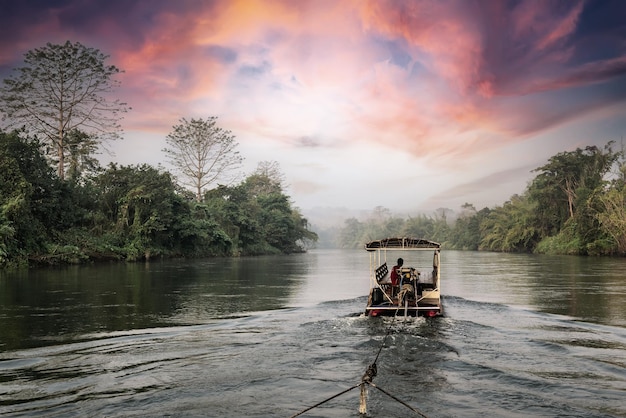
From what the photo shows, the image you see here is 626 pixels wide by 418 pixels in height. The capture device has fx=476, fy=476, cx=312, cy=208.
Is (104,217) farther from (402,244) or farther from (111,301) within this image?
(402,244)

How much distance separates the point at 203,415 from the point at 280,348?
156 inches

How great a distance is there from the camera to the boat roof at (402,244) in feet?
49.6

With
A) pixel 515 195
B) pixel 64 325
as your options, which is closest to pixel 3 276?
pixel 64 325

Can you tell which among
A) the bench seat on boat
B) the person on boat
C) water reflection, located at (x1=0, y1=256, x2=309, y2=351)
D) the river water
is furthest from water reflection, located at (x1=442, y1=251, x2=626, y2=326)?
water reflection, located at (x1=0, y1=256, x2=309, y2=351)

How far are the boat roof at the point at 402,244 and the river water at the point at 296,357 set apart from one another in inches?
88.3

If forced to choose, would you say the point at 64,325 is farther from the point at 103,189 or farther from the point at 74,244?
the point at 103,189

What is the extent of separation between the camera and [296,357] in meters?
9.55

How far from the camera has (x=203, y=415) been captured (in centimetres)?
646

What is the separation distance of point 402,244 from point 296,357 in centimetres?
721

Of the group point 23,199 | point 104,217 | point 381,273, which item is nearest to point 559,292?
point 381,273

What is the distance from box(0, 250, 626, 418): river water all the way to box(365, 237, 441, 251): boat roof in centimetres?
224

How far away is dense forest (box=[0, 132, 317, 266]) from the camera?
30.5 m

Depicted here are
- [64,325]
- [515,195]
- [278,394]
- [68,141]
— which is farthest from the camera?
[515,195]

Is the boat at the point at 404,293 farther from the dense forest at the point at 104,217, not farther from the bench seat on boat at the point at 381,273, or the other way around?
the dense forest at the point at 104,217
